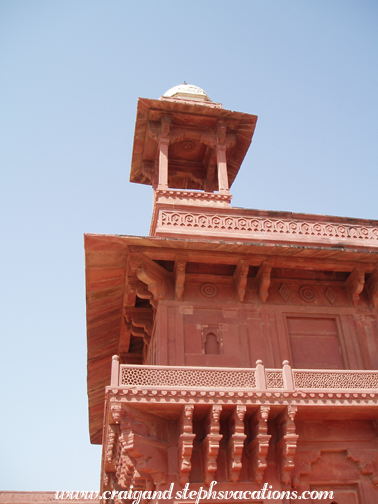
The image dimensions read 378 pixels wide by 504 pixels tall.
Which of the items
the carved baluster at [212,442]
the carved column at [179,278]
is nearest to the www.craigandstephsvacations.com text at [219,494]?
Result: the carved baluster at [212,442]

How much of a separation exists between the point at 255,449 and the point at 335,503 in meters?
1.81

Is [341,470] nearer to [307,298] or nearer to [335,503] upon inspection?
[335,503]

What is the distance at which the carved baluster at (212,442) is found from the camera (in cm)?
910

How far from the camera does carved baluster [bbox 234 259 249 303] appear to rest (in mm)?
11438

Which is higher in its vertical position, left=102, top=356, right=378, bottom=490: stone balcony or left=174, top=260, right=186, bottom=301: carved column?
left=174, top=260, right=186, bottom=301: carved column

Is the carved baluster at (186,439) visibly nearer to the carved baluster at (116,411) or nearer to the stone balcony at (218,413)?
the stone balcony at (218,413)

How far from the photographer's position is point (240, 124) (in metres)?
14.7

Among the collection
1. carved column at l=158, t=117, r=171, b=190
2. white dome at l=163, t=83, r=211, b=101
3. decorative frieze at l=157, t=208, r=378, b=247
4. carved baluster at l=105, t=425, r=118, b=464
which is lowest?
carved baluster at l=105, t=425, r=118, b=464

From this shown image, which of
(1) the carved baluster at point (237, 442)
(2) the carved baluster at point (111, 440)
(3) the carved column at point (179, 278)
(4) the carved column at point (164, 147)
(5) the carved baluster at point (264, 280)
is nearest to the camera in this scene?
(1) the carved baluster at point (237, 442)

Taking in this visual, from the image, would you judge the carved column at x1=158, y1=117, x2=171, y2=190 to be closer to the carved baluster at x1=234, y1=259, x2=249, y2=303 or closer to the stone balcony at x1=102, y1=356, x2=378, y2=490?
the carved baluster at x1=234, y1=259, x2=249, y2=303

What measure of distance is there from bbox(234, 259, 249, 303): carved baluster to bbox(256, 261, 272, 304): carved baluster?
0.38 metres

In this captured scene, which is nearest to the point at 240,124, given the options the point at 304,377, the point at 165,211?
the point at 165,211

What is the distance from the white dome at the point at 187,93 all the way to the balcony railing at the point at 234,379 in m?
8.57

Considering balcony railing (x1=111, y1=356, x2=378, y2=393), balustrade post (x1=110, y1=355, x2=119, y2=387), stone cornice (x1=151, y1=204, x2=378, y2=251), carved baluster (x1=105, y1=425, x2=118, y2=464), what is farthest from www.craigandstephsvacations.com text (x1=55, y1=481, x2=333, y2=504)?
stone cornice (x1=151, y1=204, x2=378, y2=251)
